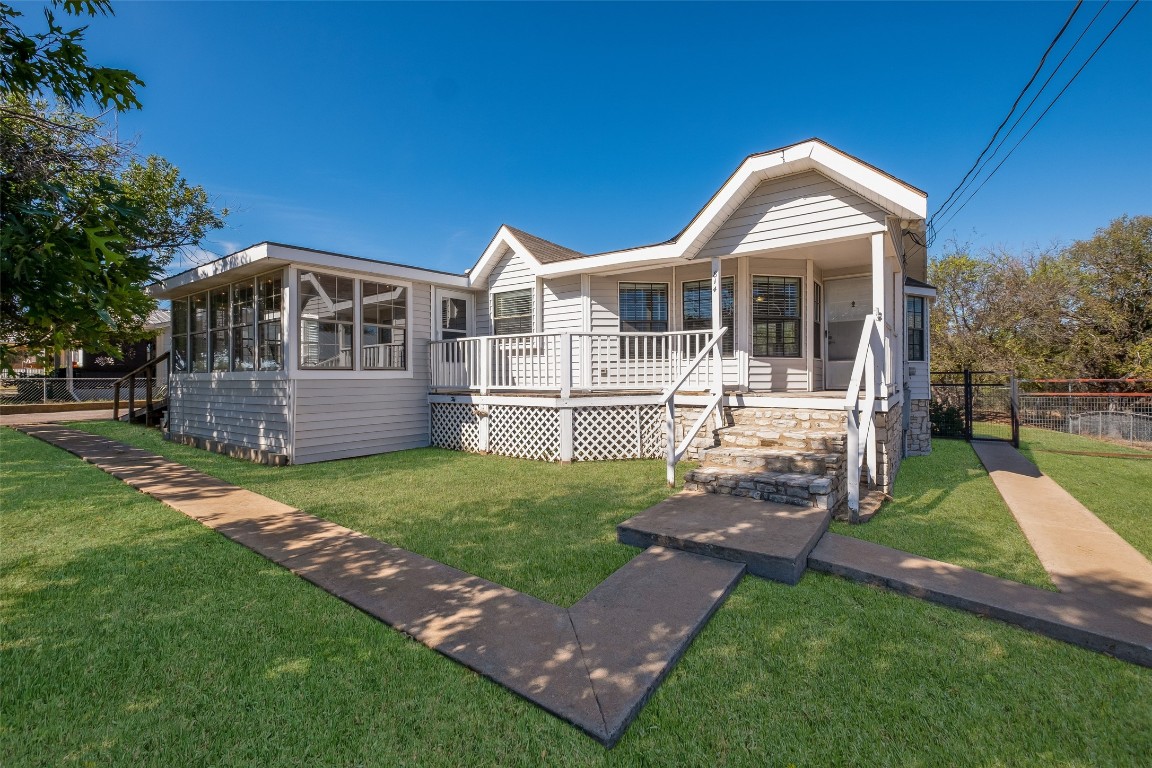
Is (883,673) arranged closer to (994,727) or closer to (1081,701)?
(994,727)

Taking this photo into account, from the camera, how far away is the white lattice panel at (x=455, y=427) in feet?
31.4

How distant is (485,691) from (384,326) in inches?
334

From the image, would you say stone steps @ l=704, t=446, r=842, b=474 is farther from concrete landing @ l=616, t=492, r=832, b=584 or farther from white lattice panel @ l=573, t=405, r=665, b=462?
white lattice panel @ l=573, t=405, r=665, b=462

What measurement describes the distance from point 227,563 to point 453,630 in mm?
2410

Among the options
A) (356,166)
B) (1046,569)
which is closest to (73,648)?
(1046,569)

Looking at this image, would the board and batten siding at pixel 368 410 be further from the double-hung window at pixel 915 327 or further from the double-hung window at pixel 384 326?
the double-hung window at pixel 915 327

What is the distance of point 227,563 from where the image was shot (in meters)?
3.97

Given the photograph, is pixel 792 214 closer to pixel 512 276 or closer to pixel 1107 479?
pixel 512 276

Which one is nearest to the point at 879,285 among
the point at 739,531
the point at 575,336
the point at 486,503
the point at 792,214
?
the point at 792,214

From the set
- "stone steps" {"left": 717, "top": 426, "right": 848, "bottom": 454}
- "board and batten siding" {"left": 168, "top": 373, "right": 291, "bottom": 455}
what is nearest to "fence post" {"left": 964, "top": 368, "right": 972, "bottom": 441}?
"stone steps" {"left": 717, "top": 426, "right": 848, "bottom": 454}

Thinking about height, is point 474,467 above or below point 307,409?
below

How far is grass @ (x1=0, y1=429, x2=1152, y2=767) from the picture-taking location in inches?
80.7

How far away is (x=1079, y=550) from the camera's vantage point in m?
4.32

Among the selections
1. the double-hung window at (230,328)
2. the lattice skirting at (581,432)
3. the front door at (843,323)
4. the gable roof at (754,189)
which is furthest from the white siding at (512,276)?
the front door at (843,323)
